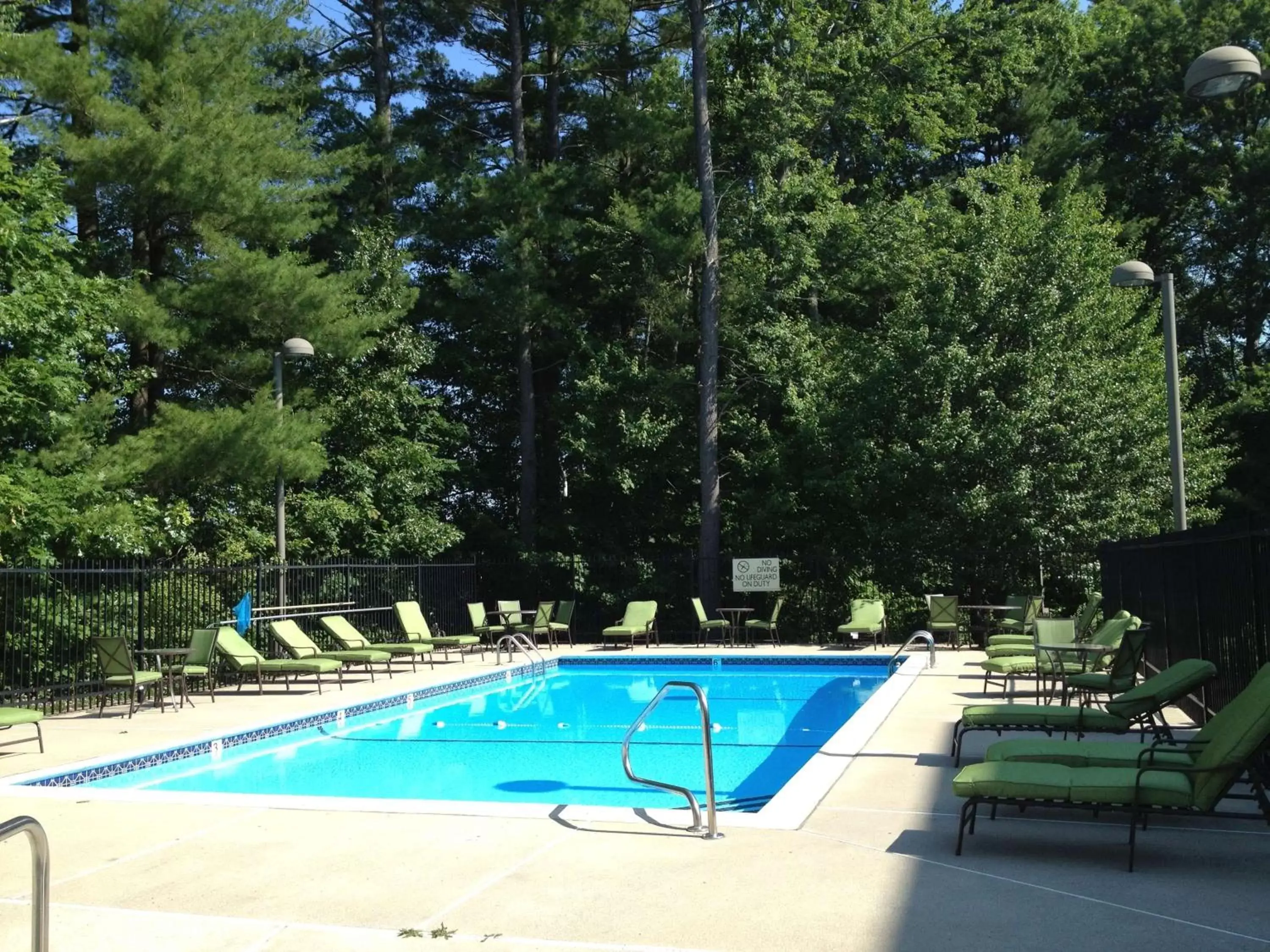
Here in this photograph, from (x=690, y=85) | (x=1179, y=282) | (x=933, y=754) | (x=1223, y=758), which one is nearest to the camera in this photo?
(x=1223, y=758)

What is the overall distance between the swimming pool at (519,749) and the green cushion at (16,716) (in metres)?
0.94

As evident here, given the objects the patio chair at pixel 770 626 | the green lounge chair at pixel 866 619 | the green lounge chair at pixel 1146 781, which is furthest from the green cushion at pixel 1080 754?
the patio chair at pixel 770 626

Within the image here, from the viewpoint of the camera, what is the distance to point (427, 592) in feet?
73.0

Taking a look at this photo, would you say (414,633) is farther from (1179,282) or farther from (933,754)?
(1179,282)

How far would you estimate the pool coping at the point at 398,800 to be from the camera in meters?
6.62

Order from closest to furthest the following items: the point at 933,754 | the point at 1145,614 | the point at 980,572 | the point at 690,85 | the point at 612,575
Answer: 1. the point at 933,754
2. the point at 1145,614
3. the point at 980,572
4. the point at 612,575
5. the point at 690,85

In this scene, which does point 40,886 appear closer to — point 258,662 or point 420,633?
point 258,662

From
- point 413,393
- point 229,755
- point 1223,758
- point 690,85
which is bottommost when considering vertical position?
point 229,755

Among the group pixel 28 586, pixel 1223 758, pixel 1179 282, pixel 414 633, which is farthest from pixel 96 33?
pixel 1179 282

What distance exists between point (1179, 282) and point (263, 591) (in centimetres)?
2506

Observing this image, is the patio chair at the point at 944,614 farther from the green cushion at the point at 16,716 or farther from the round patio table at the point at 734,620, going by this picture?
the green cushion at the point at 16,716

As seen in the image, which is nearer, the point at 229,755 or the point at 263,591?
the point at 229,755

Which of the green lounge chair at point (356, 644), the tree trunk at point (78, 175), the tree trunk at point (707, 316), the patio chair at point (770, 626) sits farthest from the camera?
the tree trunk at point (707, 316)

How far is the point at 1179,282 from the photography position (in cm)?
3098
